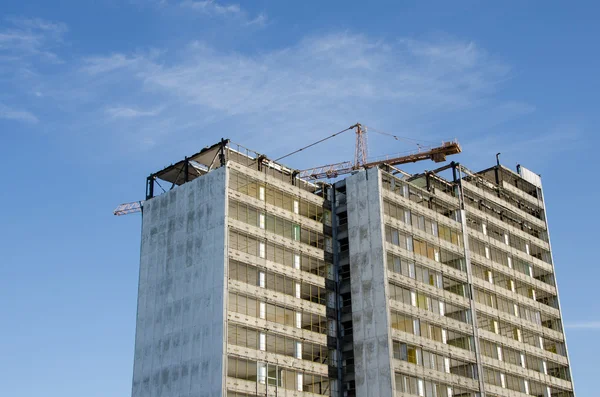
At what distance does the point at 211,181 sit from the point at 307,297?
1919cm

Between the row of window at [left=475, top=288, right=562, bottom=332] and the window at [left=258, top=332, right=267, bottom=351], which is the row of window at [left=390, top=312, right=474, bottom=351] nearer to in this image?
the row of window at [left=475, top=288, right=562, bottom=332]

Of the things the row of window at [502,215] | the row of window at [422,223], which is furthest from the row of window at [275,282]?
the row of window at [502,215]

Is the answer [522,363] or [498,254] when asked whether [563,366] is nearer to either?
[522,363]

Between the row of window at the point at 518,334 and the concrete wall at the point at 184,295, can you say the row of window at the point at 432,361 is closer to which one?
the row of window at the point at 518,334

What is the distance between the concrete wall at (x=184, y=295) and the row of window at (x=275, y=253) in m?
2.44

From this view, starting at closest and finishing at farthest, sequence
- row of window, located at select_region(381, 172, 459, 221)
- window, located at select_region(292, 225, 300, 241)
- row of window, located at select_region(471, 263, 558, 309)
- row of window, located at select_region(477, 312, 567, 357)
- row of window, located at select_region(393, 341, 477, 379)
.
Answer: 1. row of window, located at select_region(393, 341, 477, 379)
2. window, located at select_region(292, 225, 300, 241)
3. row of window, located at select_region(381, 172, 459, 221)
4. row of window, located at select_region(477, 312, 567, 357)
5. row of window, located at select_region(471, 263, 558, 309)

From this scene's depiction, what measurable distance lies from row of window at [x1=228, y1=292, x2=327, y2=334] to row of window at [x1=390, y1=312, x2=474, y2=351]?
9.47 meters

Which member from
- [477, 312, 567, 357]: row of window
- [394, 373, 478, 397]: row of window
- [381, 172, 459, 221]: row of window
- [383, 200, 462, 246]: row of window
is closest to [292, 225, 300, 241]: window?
[383, 200, 462, 246]: row of window

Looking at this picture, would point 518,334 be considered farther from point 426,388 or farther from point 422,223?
point 426,388

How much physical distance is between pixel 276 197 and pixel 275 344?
761 inches

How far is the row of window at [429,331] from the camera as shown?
336 feet

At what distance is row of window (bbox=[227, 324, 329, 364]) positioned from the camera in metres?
92.0

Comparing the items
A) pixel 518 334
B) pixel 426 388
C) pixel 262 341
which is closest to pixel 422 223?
pixel 426 388

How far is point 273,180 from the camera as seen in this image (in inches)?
4099
